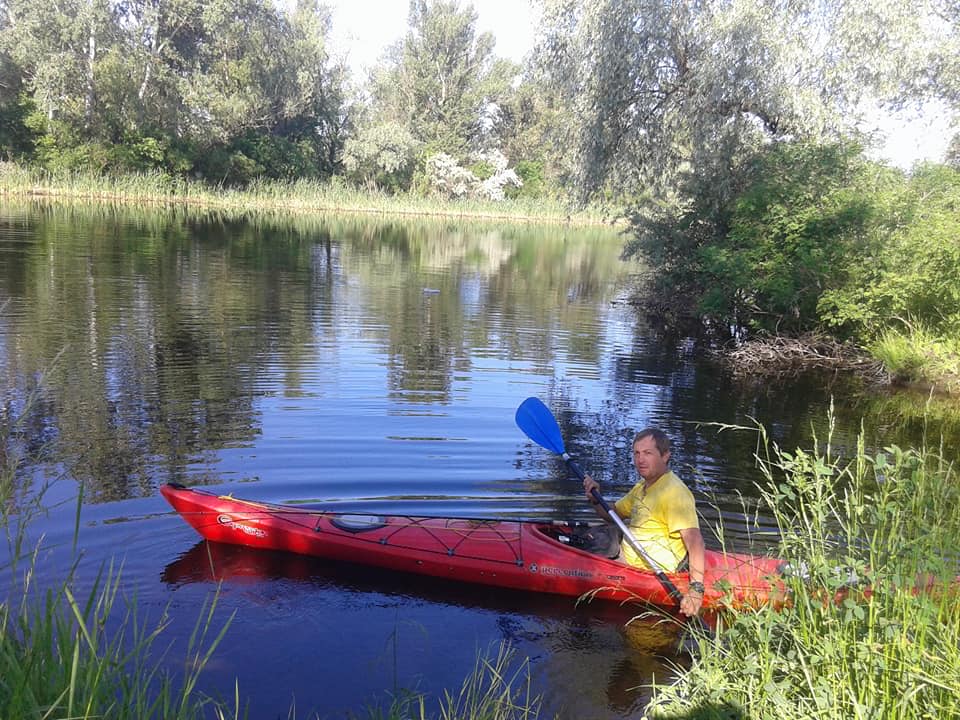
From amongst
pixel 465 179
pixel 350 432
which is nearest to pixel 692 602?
pixel 350 432

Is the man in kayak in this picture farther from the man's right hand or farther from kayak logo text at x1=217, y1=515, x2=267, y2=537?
kayak logo text at x1=217, y1=515, x2=267, y2=537

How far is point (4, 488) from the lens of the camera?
8.88ft

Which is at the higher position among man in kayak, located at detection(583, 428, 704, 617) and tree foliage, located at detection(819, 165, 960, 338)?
tree foliage, located at detection(819, 165, 960, 338)

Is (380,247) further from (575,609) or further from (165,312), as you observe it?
(575,609)

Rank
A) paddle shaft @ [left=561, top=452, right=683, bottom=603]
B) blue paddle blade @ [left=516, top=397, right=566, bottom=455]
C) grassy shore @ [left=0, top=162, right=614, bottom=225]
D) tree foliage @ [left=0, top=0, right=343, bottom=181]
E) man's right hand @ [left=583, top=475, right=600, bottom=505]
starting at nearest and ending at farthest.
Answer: paddle shaft @ [left=561, top=452, right=683, bottom=603] < man's right hand @ [left=583, top=475, right=600, bottom=505] < blue paddle blade @ [left=516, top=397, right=566, bottom=455] < grassy shore @ [left=0, top=162, right=614, bottom=225] < tree foliage @ [left=0, top=0, right=343, bottom=181]

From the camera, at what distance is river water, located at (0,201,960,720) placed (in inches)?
170

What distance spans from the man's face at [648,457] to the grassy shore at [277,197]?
21.3 m

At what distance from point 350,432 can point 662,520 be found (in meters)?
3.67

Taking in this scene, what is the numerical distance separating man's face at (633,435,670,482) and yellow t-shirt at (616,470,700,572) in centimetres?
8

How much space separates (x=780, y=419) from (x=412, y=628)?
6266mm

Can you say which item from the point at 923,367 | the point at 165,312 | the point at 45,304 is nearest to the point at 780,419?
the point at 923,367

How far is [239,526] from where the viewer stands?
5141 mm

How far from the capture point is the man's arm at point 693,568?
4348 mm

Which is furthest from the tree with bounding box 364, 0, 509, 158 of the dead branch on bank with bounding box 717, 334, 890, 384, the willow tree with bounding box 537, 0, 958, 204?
the dead branch on bank with bounding box 717, 334, 890, 384
